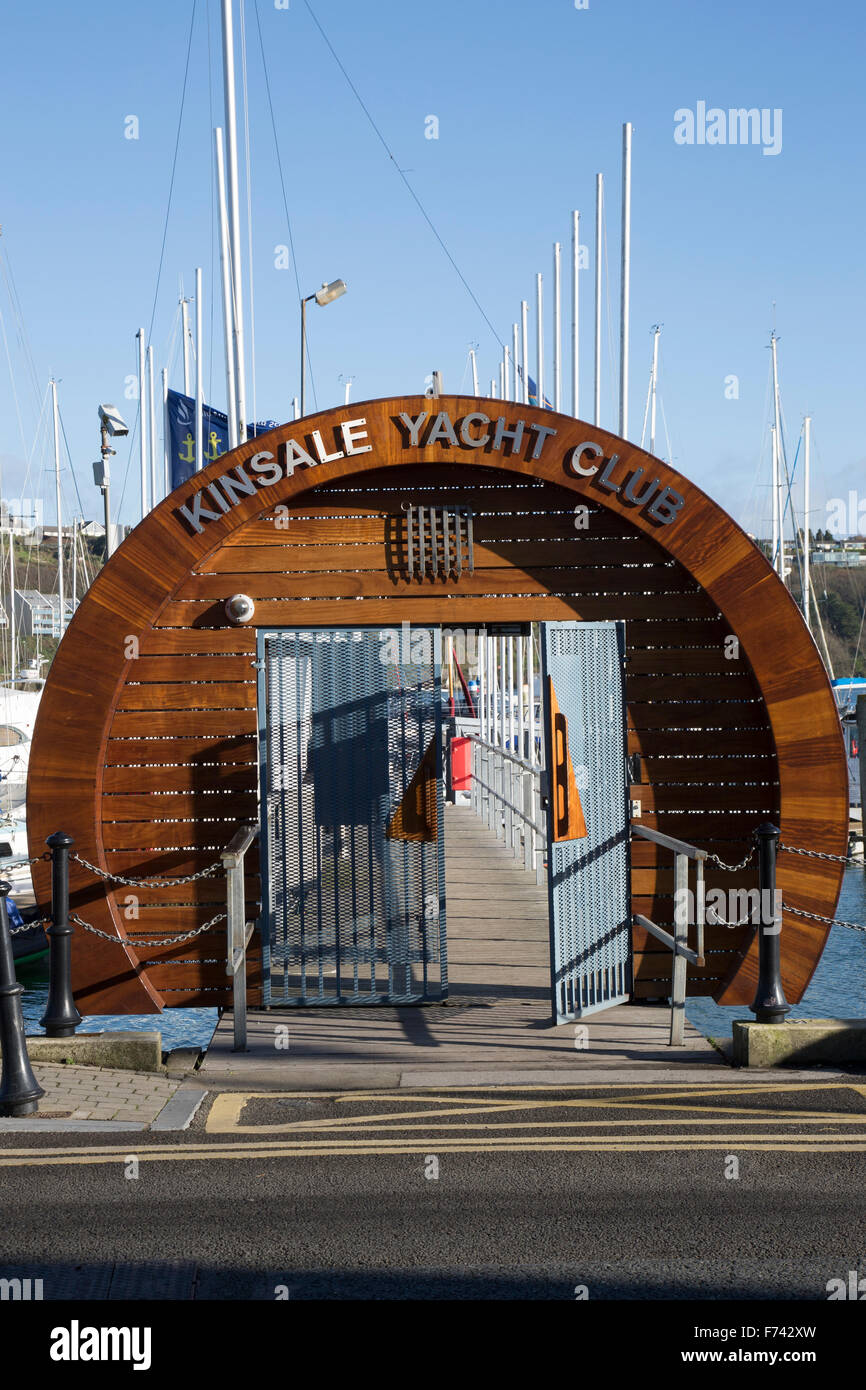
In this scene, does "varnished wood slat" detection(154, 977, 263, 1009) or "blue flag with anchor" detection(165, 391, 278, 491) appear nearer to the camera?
"varnished wood slat" detection(154, 977, 263, 1009)

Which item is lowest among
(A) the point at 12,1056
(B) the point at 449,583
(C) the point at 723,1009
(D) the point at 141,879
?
(C) the point at 723,1009

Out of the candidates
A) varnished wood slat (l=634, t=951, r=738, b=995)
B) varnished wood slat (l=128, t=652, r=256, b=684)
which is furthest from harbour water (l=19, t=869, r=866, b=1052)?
varnished wood slat (l=634, t=951, r=738, b=995)

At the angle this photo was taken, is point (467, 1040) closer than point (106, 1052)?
No

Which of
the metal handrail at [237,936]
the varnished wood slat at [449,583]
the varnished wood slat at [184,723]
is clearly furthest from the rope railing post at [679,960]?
the varnished wood slat at [184,723]

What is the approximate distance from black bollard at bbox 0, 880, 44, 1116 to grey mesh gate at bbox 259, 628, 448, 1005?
8.96ft

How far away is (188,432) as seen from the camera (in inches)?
836

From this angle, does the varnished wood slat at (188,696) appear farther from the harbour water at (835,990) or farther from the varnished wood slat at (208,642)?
the harbour water at (835,990)

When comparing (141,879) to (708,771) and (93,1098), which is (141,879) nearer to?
(93,1098)

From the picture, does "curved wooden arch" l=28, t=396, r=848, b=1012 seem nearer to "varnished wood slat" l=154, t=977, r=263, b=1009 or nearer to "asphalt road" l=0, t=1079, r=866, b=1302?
"varnished wood slat" l=154, t=977, r=263, b=1009

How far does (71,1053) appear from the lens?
822 centimetres

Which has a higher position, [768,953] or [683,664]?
[683,664]

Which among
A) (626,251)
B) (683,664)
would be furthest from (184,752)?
(626,251)

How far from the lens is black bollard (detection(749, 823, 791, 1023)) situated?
828 cm

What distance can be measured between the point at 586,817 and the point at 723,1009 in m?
13.3
